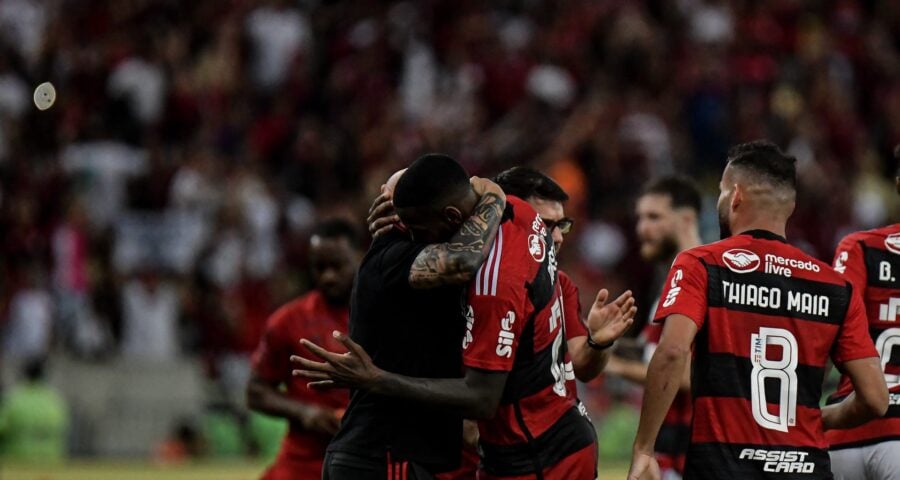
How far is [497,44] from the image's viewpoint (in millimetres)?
19188

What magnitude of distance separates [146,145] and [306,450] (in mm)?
9036

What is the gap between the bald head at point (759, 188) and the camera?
6.17 metres

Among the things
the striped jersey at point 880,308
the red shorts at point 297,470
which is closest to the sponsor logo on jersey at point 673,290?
the striped jersey at point 880,308

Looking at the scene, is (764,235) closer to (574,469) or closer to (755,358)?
(755,358)

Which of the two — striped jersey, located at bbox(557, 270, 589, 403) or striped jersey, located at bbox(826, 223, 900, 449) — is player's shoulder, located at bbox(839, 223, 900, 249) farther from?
striped jersey, located at bbox(557, 270, 589, 403)

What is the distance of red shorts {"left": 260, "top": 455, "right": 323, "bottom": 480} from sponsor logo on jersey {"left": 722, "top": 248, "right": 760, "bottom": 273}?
3168 millimetres

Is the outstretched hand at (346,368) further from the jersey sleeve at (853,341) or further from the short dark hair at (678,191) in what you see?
the short dark hair at (678,191)

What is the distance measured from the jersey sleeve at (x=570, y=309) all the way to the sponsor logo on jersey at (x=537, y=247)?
0.77 m

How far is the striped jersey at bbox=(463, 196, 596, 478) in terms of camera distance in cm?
579

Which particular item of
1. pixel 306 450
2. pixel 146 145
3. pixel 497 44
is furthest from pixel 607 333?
pixel 497 44

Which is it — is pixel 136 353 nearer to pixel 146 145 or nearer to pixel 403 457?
pixel 146 145

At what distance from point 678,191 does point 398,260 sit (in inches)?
138

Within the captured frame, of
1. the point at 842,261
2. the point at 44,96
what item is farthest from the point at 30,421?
the point at 842,261

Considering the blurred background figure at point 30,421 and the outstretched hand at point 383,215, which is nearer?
the outstretched hand at point 383,215
